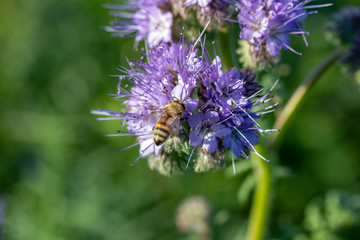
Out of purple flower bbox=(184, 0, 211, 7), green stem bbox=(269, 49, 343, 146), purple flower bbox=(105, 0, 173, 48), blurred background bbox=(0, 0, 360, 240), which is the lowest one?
blurred background bbox=(0, 0, 360, 240)

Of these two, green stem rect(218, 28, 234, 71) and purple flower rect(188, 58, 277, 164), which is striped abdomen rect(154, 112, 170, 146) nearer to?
purple flower rect(188, 58, 277, 164)

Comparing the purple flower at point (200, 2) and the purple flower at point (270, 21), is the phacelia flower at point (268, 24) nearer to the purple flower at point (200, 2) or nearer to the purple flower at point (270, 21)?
the purple flower at point (270, 21)

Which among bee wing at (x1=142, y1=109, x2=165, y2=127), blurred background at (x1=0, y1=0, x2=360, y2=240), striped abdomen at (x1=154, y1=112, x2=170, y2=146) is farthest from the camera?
blurred background at (x1=0, y1=0, x2=360, y2=240)

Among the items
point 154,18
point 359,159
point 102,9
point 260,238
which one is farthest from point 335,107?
point 102,9

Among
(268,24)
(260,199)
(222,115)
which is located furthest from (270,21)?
(260,199)

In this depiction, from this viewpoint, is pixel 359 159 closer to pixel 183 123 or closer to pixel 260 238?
pixel 260 238

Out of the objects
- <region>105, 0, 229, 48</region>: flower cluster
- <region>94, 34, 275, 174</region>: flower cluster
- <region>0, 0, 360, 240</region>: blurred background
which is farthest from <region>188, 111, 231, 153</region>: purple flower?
<region>0, 0, 360, 240</region>: blurred background

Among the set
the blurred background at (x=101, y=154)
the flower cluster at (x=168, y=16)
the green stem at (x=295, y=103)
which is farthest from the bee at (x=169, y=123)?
the blurred background at (x=101, y=154)

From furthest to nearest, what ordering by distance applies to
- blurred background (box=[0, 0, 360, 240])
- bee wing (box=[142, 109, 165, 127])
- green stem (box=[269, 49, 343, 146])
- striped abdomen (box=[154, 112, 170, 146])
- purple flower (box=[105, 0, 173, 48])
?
blurred background (box=[0, 0, 360, 240]) < green stem (box=[269, 49, 343, 146]) < purple flower (box=[105, 0, 173, 48]) < bee wing (box=[142, 109, 165, 127]) < striped abdomen (box=[154, 112, 170, 146])
